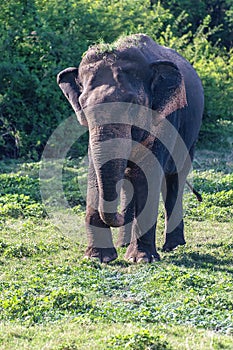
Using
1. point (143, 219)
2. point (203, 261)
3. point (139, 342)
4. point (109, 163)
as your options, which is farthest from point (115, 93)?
point (139, 342)

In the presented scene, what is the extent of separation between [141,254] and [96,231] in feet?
1.64

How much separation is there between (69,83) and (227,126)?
34.9 feet

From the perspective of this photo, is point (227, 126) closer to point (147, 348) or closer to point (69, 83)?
point (69, 83)

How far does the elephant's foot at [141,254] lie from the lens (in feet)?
27.8

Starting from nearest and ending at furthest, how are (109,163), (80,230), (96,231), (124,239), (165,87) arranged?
(109,163) → (165,87) → (96,231) → (124,239) → (80,230)

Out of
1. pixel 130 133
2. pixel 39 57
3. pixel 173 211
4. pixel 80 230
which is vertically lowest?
pixel 80 230

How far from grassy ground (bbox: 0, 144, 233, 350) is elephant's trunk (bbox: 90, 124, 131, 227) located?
0.62m

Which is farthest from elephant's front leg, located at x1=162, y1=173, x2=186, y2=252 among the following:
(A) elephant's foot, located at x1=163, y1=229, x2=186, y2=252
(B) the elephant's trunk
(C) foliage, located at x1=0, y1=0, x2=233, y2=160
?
(C) foliage, located at x1=0, y1=0, x2=233, y2=160

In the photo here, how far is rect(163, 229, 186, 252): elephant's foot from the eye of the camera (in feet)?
31.1

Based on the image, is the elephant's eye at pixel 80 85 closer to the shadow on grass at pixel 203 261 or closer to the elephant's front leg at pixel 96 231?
the elephant's front leg at pixel 96 231

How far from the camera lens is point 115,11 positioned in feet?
60.1

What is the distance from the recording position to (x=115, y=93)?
305 inches

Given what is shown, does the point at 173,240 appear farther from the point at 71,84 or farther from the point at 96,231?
the point at 71,84

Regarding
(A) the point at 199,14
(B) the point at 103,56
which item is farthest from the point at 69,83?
(A) the point at 199,14
